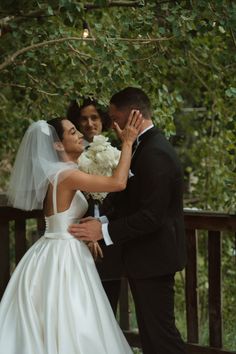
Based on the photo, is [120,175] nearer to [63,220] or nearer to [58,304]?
[63,220]

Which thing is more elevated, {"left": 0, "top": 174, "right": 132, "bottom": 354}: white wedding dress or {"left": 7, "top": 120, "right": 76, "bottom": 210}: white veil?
{"left": 7, "top": 120, "right": 76, "bottom": 210}: white veil

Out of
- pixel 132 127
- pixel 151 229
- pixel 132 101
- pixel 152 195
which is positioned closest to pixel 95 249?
pixel 151 229

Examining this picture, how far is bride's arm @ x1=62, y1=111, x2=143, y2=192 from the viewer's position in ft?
11.3

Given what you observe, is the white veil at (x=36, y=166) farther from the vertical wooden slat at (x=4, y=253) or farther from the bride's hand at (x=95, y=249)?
the vertical wooden slat at (x=4, y=253)

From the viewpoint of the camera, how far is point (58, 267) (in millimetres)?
3594

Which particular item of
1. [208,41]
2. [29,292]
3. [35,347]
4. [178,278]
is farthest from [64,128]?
[178,278]

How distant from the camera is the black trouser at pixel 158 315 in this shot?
3449mm

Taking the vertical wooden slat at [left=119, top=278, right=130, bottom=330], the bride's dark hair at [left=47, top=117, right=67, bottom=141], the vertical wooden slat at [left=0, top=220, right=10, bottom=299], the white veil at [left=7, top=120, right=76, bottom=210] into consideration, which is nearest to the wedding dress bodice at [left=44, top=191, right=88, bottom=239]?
the white veil at [left=7, top=120, right=76, bottom=210]

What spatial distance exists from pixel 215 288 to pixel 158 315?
814mm

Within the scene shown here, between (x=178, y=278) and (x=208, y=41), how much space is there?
2.85m

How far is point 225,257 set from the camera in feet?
20.8

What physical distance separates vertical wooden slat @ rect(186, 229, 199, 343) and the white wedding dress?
75 centimetres

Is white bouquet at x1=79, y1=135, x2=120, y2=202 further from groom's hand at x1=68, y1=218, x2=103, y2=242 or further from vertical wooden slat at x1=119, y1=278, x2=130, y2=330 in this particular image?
vertical wooden slat at x1=119, y1=278, x2=130, y2=330

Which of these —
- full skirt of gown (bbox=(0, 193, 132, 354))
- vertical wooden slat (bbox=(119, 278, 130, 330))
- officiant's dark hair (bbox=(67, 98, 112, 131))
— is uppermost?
officiant's dark hair (bbox=(67, 98, 112, 131))
